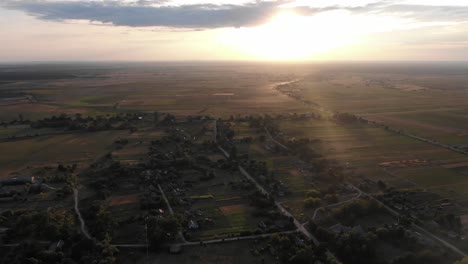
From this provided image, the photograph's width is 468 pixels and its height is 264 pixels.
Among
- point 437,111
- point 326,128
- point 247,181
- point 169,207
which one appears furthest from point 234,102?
point 169,207

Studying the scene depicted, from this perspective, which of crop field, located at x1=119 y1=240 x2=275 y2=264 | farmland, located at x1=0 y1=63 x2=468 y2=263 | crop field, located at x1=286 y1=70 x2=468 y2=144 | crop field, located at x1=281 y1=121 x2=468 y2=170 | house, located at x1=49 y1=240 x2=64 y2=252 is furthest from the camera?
crop field, located at x1=286 y1=70 x2=468 y2=144

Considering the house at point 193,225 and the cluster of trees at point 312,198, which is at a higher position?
the cluster of trees at point 312,198

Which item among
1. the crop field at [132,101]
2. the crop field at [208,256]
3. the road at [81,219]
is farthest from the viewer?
the crop field at [132,101]

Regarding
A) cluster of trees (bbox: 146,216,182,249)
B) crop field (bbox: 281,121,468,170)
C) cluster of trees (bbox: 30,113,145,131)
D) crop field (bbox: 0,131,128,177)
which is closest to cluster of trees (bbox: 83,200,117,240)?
cluster of trees (bbox: 146,216,182,249)

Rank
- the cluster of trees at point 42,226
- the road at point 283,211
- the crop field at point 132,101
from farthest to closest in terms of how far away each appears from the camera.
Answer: the crop field at point 132,101, the road at point 283,211, the cluster of trees at point 42,226

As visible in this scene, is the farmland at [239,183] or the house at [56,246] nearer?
the house at [56,246]

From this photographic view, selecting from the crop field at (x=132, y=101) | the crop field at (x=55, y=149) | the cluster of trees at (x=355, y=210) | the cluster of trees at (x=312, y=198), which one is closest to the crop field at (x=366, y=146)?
the cluster of trees at (x=312, y=198)

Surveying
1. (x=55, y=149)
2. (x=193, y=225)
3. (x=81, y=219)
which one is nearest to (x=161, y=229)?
(x=193, y=225)

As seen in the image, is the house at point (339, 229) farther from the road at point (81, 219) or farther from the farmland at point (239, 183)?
the road at point (81, 219)

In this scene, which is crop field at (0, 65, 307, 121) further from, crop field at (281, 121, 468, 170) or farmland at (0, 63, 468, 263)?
crop field at (281, 121, 468, 170)

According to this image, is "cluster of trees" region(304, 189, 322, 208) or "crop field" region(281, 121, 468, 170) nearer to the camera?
"cluster of trees" region(304, 189, 322, 208)

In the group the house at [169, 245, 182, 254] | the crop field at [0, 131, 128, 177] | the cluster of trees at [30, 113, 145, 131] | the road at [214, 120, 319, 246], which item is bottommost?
the house at [169, 245, 182, 254]
